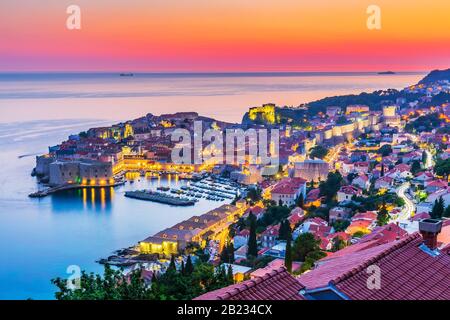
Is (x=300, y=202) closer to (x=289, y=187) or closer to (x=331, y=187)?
(x=331, y=187)

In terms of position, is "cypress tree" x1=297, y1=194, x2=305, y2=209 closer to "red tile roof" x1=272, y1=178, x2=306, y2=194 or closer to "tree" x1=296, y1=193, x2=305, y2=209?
"tree" x1=296, y1=193, x2=305, y2=209

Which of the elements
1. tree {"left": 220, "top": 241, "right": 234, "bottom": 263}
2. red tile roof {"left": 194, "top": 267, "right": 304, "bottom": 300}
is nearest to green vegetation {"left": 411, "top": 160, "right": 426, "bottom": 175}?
tree {"left": 220, "top": 241, "right": 234, "bottom": 263}
